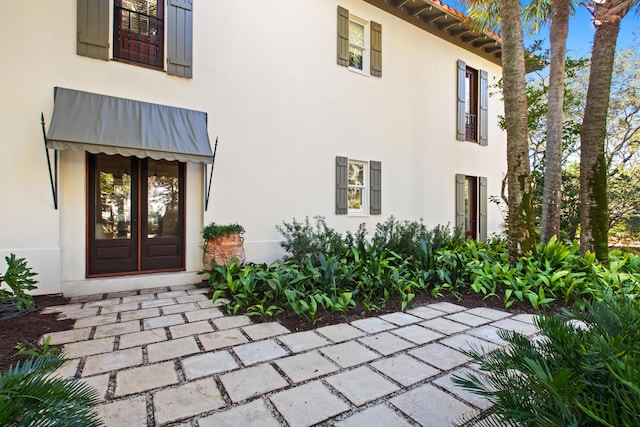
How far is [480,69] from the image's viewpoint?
383 inches

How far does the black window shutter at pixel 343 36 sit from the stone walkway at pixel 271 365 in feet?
18.3

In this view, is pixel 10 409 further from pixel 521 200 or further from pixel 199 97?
pixel 521 200

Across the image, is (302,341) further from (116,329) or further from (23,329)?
(23,329)

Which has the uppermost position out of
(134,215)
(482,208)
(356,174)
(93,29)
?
(93,29)

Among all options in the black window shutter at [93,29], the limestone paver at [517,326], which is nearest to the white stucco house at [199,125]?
the black window shutter at [93,29]

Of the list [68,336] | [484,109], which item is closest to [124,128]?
[68,336]

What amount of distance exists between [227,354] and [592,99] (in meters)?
6.72

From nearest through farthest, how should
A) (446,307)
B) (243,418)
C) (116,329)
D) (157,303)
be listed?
(243,418), (116,329), (446,307), (157,303)

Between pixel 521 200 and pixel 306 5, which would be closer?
pixel 521 200

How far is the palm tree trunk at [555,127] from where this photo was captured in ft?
21.1

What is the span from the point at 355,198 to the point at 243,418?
19.6 feet

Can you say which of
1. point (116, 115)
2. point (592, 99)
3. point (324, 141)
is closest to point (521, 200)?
point (592, 99)

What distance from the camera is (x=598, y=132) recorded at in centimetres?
525

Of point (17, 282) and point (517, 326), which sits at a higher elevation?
point (17, 282)
